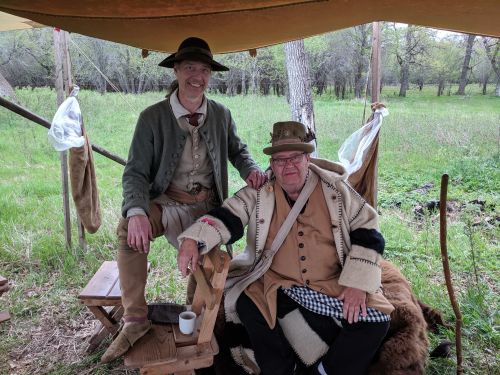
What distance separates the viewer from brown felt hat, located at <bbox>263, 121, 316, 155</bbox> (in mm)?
2367

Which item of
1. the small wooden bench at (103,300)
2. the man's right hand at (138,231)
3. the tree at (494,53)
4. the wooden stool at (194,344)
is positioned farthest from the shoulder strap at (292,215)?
the tree at (494,53)

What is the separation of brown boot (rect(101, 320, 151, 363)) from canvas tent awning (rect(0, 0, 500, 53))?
177 centimetres

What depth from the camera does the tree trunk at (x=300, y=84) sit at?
→ 5785 millimetres

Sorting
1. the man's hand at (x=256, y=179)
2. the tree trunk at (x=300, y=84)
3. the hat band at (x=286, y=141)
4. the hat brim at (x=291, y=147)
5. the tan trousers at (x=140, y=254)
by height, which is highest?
the tree trunk at (x=300, y=84)

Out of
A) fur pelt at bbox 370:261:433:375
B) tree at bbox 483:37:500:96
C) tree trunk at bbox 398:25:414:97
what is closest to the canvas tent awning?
fur pelt at bbox 370:261:433:375

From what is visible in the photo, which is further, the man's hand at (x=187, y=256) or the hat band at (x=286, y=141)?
the hat band at (x=286, y=141)

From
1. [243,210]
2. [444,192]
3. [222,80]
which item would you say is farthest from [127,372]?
[222,80]

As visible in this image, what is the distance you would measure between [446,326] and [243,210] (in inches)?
77.5

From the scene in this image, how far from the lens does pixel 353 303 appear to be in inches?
93.4

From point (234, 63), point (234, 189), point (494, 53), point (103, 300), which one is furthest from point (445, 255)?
point (234, 63)

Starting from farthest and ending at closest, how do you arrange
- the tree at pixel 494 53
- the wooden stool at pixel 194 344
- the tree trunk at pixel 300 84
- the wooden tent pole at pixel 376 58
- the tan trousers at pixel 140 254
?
the tree at pixel 494 53 < the tree trunk at pixel 300 84 < the wooden tent pole at pixel 376 58 < the tan trousers at pixel 140 254 < the wooden stool at pixel 194 344

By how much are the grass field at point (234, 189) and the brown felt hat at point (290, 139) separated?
1.85 metres

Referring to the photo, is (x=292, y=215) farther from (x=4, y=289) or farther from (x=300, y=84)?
(x=300, y=84)

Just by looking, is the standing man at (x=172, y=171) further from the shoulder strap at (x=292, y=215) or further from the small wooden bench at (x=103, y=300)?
the small wooden bench at (x=103, y=300)
